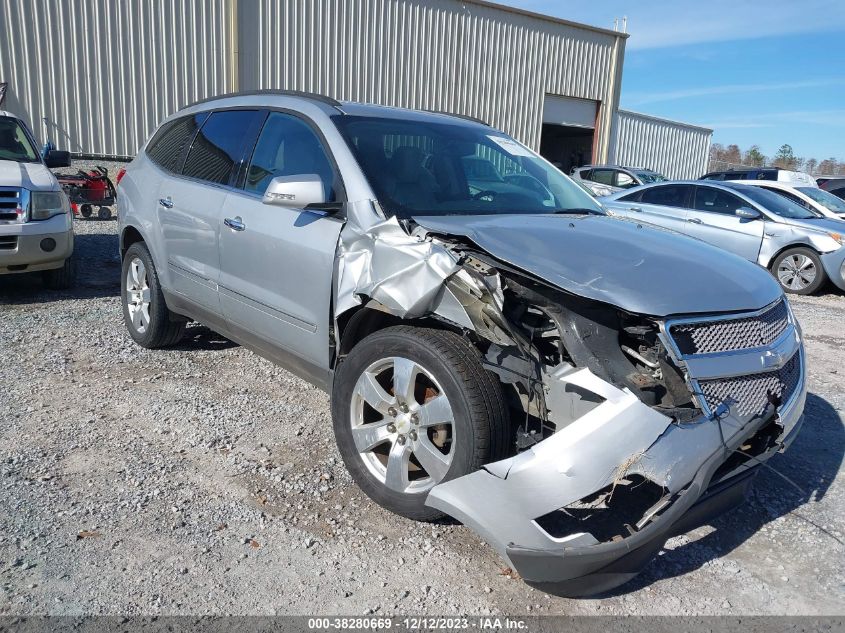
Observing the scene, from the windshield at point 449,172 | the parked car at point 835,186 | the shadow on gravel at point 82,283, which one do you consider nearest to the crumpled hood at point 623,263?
the windshield at point 449,172

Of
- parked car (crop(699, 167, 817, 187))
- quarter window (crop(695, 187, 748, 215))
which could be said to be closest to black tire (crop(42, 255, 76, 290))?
quarter window (crop(695, 187, 748, 215))

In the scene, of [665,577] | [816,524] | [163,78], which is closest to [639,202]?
[816,524]

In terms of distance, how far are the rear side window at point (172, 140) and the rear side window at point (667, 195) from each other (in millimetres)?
7747

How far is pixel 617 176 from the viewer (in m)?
16.2

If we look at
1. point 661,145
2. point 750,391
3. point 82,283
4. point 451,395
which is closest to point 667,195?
point 82,283

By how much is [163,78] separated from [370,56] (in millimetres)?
5338

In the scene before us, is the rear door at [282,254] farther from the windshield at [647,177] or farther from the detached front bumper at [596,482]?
the windshield at [647,177]

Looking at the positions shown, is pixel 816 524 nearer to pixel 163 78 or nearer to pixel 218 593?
pixel 218 593

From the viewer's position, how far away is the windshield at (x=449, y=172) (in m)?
3.39

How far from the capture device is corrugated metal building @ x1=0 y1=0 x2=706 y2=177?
13.9 m

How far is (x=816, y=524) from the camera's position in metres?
3.23

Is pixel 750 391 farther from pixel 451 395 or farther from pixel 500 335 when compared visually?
pixel 451 395

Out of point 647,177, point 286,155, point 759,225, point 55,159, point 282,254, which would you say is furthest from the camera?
point 647,177

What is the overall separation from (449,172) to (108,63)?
44.1 ft
